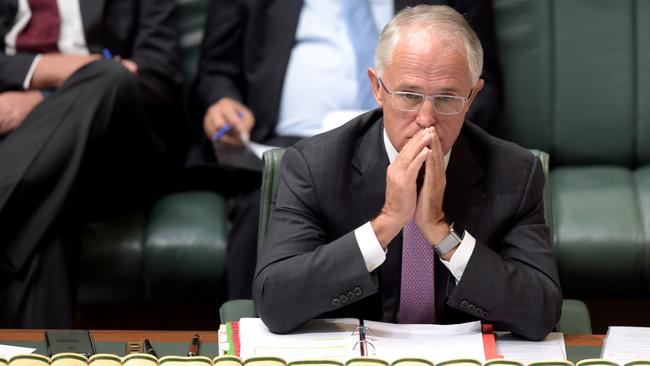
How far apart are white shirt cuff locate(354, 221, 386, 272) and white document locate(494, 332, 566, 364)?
24cm

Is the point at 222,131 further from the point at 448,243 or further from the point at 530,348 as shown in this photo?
the point at 530,348

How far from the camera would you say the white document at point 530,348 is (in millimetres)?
1934

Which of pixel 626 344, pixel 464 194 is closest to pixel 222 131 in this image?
pixel 464 194

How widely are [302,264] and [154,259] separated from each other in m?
1.23

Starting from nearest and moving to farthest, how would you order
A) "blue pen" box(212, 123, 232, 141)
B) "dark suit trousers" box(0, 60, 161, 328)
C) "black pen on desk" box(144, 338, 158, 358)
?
"black pen on desk" box(144, 338, 158, 358) < "dark suit trousers" box(0, 60, 161, 328) < "blue pen" box(212, 123, 232, 141)

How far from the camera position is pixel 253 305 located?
2.29 metres

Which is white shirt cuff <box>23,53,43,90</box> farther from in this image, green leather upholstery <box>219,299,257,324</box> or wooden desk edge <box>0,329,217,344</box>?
wooden desk edge <box>0,329,217,344</box>

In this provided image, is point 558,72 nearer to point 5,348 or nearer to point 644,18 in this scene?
point 644,18

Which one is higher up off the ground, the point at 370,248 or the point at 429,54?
the point at 429,54

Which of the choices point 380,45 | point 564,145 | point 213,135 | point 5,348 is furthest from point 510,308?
point 564,145

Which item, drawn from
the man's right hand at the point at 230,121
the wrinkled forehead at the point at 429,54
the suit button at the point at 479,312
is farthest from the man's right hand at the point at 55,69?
the suit button at the point at 479,312

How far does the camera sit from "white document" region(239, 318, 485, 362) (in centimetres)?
188

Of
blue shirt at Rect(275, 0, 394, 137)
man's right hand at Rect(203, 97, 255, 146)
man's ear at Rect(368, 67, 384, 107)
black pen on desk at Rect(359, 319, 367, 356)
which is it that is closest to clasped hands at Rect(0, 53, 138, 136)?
man's right hand at Rect(203, 97, 255, 146)

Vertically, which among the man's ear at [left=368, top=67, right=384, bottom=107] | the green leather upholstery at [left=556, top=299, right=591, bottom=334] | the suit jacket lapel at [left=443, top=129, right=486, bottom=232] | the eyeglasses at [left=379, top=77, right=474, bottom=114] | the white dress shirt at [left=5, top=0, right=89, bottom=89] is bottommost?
the green leather upholstery at [left=556, top=299, right=591, bottom=334]
